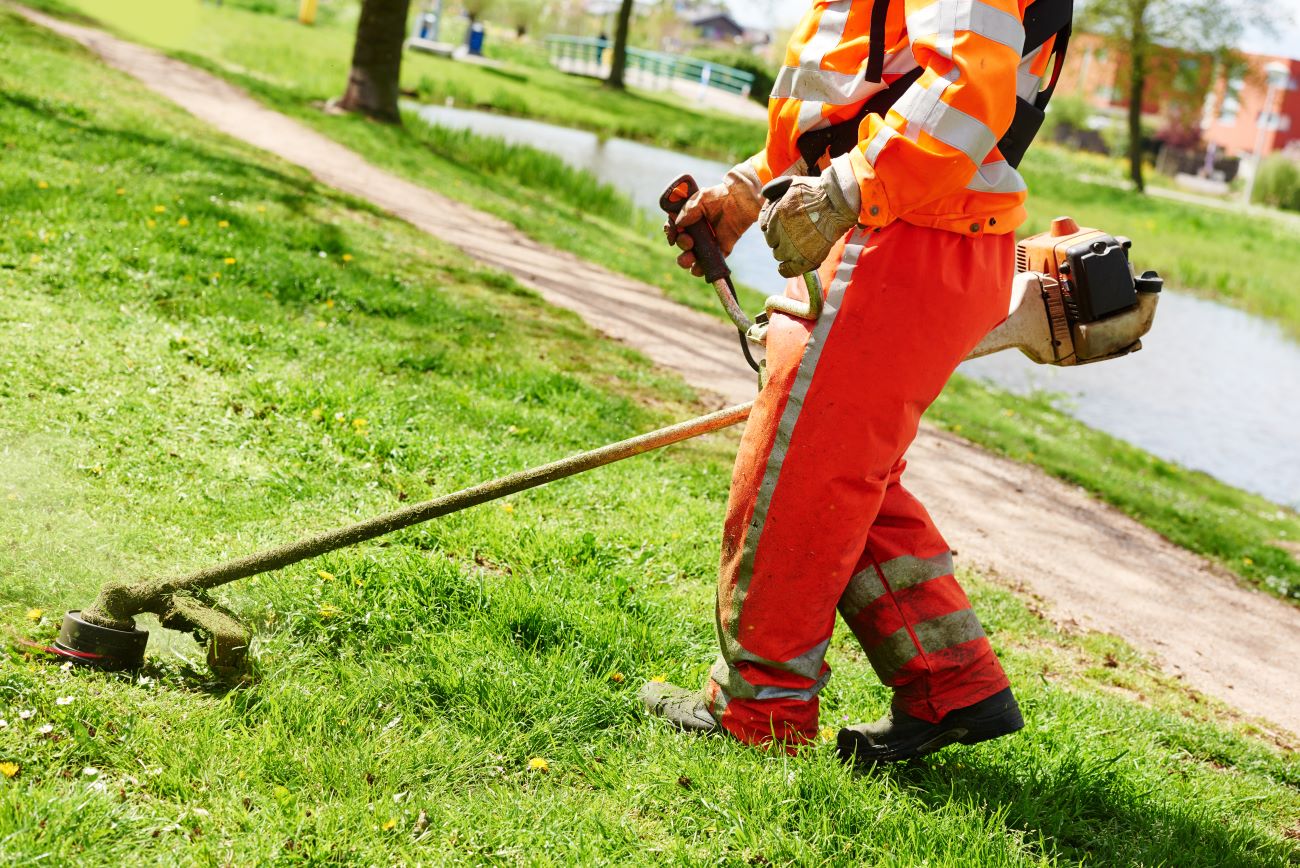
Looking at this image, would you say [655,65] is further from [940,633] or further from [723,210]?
[940,633]

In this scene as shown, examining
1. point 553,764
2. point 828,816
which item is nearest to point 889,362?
point 828,816

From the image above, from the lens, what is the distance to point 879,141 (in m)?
2.45

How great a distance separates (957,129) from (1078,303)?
2.23ft

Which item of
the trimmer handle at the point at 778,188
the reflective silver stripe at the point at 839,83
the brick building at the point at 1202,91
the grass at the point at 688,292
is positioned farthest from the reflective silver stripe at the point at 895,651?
the brick building at the point at 1202,91

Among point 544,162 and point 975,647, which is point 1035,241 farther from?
point 544,162

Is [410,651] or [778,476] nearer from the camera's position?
[778,476]

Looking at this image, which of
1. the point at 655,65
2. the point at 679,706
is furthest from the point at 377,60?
the point at 655,65

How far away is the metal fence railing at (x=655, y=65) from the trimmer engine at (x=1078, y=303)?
4522cm

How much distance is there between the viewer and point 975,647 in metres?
2.94

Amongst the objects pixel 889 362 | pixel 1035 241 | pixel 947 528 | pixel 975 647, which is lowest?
pixel 947 528

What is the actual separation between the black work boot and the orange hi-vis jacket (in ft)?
3.81

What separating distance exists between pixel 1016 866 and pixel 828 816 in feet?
1.37

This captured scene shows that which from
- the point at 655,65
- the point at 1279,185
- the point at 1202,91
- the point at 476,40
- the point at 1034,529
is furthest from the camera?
the point at 655,65

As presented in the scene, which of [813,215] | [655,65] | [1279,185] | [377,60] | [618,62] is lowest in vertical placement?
[813,215]
